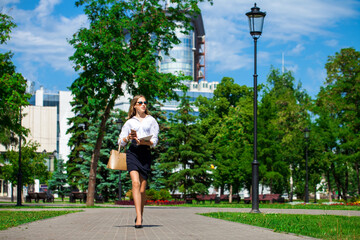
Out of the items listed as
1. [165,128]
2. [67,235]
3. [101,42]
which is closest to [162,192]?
[101,42]

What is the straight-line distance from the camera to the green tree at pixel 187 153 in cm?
3897

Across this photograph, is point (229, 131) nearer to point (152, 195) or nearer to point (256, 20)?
point (152, 195)

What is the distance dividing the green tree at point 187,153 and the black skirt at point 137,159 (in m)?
29.9

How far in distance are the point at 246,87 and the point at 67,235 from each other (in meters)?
55.7

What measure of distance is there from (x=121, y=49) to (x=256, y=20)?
8.34 meters

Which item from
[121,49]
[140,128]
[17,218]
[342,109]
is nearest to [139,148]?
[140,128]

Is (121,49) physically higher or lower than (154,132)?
higher

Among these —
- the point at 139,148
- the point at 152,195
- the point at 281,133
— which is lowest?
the point at 152,195

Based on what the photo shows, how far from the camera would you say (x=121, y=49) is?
2238 centimetres

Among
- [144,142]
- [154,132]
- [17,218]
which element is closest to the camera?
[144,142]

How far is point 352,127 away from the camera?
1777 inches

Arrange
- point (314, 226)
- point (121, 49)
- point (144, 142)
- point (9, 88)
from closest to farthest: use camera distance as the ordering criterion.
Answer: point (144, 142) < point (314, 226) < point (121, 49) < point (9, 88)

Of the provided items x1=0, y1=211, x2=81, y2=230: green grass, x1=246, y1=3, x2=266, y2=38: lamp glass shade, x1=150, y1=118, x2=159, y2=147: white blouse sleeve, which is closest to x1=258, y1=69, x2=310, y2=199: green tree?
x1=246, y1=3, x2=266, y2=38: lamp glass shade

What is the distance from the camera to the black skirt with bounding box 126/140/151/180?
837 centimetres
